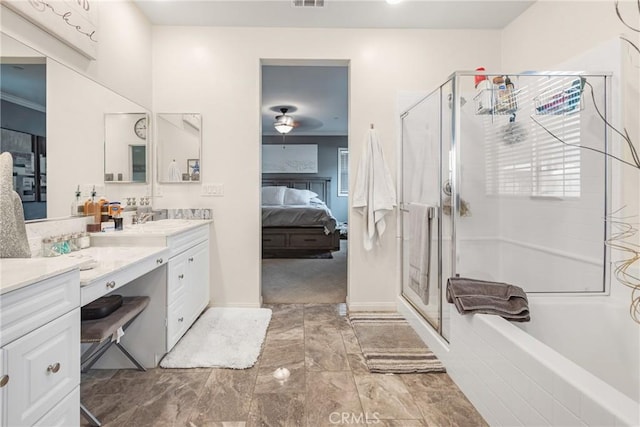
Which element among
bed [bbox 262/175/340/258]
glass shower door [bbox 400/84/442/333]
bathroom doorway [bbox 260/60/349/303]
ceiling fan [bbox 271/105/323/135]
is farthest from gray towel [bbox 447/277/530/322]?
ceiling fan [bbox 271/105/323/135]

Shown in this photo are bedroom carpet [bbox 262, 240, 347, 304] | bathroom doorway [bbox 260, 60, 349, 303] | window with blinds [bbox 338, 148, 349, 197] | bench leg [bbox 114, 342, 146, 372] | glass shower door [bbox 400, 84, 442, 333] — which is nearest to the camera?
bench leg [bbox 114, 342, 146, 372]

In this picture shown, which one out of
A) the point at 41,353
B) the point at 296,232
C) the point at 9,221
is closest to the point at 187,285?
the point at 9,221

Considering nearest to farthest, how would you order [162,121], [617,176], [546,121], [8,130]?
[8,130] < [617,176] < [546,121] < [162,121]

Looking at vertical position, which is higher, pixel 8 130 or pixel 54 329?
pixel 8 130

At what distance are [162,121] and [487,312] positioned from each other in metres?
2.98

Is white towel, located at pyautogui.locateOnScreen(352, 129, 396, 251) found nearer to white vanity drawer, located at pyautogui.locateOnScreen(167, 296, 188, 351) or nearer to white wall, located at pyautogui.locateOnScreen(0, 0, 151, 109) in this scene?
white vanity drawer, located at pyautogui.locateOnScreen(167, 296, 188, 351)

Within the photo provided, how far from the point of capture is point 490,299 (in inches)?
64.9

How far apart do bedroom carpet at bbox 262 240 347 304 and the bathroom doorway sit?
1cm

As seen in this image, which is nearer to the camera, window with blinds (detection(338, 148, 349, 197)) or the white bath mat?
the white bath mat

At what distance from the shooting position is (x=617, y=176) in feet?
6.18

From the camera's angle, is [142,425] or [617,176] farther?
[617,176]

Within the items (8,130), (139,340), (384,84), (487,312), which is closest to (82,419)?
(139,340)

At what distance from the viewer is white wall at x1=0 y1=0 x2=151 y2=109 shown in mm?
1639

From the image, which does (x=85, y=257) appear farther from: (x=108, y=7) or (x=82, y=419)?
(x=108, y=7)
